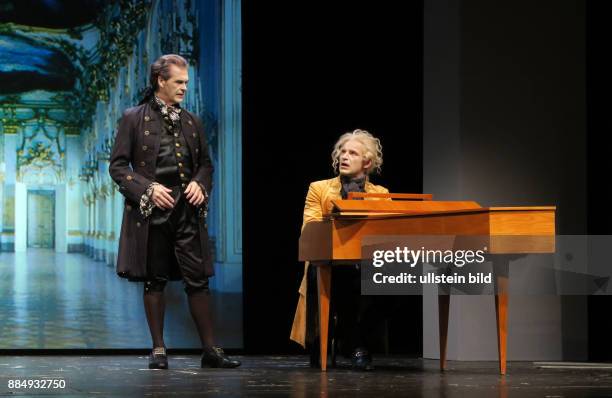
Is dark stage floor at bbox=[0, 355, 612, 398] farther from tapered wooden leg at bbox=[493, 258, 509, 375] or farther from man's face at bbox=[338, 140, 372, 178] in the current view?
man's face at bbox=[338, 140, 372, 178]

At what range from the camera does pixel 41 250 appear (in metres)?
6.39

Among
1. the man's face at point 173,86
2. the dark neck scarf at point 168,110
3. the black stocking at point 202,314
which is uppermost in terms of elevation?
the man's face at point 173,86

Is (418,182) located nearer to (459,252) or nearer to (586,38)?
(586,38)

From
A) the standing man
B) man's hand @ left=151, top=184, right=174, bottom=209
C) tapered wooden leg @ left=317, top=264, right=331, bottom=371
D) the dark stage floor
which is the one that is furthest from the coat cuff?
the dark stage floor

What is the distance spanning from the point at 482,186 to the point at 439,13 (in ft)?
3.63

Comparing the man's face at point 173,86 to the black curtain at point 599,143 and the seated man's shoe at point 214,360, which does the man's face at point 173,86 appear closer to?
the seated man's shoe at point 214,360

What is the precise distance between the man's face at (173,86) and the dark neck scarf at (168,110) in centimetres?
2

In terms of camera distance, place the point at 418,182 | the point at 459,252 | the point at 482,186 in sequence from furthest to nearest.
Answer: the point at 418,182 → the point at 482,186 → the point at 459,252

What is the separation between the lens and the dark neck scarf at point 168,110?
5008 millimetres

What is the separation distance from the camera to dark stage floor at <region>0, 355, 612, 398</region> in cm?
392

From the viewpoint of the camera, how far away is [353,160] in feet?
17.5

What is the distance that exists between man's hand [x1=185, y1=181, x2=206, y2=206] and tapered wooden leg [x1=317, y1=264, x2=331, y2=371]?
64 cm

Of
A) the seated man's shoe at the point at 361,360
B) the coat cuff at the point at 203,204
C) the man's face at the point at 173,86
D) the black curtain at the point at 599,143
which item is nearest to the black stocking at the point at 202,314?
the coat cuff at the point at 203,204

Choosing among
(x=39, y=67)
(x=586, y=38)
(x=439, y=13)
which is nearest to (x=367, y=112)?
(x=439, y=13)
